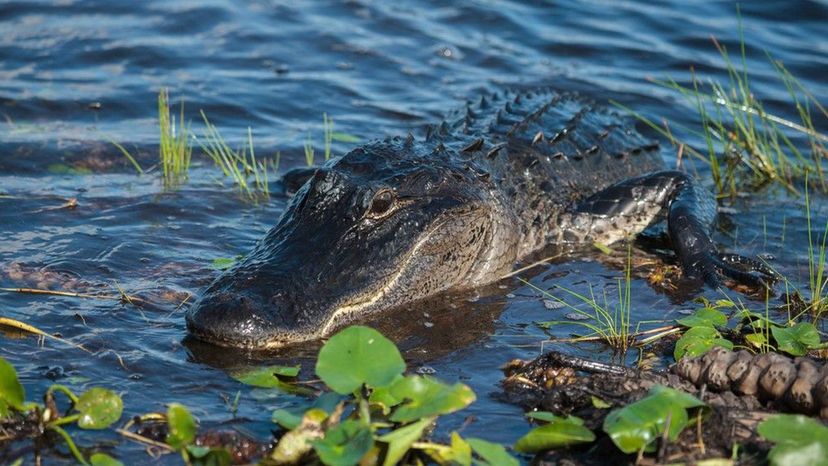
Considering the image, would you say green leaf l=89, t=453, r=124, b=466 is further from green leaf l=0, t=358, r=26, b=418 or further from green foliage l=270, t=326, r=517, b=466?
green foliage l=270, t=326, r=517, b=466

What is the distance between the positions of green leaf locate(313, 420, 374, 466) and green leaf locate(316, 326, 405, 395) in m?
0.15

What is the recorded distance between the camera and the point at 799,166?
737cm

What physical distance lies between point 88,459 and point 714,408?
1.96 m

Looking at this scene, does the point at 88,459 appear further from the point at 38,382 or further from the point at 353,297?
the point at 353,297

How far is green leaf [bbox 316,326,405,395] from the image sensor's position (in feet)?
11.2

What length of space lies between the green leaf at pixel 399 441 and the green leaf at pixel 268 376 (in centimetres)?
81

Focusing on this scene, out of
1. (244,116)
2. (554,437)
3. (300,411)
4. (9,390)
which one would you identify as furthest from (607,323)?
(244,116)

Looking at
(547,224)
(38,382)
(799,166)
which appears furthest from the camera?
(799,166)

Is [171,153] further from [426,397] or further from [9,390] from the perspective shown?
[426,397]

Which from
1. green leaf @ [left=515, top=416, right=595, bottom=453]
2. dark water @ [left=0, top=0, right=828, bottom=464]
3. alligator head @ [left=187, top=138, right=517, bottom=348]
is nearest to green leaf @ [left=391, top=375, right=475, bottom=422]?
green leaf @ [left=515, top=416, right=595, bottom=453]

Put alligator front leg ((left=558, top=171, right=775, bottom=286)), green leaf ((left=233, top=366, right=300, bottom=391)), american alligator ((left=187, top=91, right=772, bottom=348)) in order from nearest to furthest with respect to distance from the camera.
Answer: green leaf ((left=233, top=366, right=300, bottom=391)), american alligator ((left=187, top=91, right=772, bottom=348)), alligator front leg ((left=558, top=171, right=775, bottom=286))

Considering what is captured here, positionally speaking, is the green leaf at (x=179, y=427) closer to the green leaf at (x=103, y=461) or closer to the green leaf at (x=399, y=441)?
the green leaf at (x=103, y=461)

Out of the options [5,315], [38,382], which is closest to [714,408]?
[38,382]

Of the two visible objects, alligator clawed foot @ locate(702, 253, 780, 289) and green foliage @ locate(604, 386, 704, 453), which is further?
alligator clawed foot @ locate(702, 253, 780, 289)
